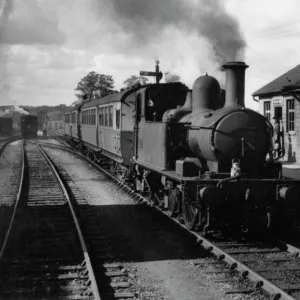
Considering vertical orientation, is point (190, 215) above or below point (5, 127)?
below

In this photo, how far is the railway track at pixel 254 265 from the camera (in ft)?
17.4

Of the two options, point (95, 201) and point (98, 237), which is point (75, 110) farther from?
point (98, 237)

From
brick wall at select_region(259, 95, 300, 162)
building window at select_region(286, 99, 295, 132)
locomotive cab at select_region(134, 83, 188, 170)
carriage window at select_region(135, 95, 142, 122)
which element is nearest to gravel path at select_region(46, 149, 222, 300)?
locomotive cab at select_region(134, 83, 188, 170)

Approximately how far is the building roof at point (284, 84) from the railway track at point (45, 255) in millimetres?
11732

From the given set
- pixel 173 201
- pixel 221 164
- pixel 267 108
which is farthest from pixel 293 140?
pixel 221 164

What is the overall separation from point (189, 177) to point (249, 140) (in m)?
1.21

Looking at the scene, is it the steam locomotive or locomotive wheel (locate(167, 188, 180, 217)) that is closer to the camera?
the steam locomotive

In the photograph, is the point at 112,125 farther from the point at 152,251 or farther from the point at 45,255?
the point at 45,255

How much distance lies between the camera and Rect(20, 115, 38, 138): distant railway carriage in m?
46.0

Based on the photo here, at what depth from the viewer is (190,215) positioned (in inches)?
311

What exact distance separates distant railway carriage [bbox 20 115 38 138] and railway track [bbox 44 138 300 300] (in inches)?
1595

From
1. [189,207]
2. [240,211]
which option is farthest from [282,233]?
[189,207]

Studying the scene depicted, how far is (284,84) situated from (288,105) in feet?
3.53

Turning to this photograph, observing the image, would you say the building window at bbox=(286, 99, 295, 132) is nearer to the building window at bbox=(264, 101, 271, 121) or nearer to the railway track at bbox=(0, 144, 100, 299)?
the building window at bbox=(264, 101, 271, 121)
